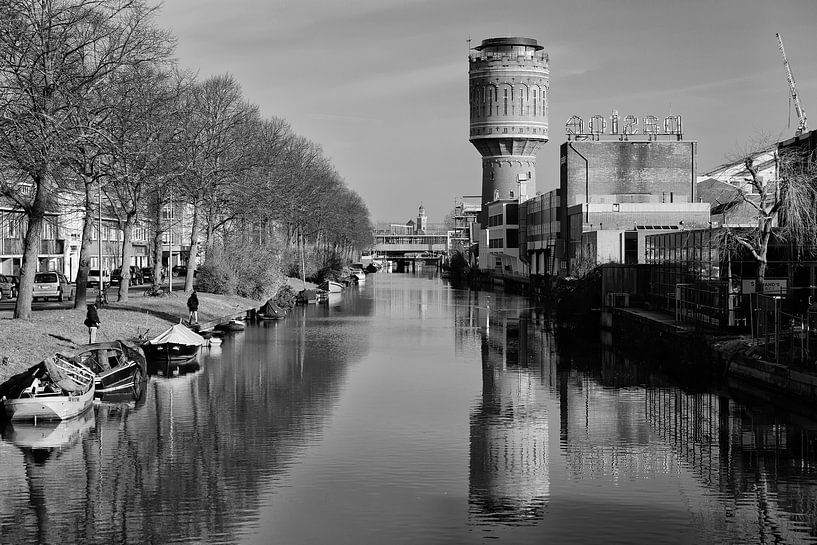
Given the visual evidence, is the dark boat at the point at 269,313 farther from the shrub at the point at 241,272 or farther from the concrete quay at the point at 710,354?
the concrete quay at the point at 710,354

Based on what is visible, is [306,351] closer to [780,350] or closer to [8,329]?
[8,329]

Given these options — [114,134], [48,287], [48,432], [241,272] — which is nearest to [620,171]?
[241,272]

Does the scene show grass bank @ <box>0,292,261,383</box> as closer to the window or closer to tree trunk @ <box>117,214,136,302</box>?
tree trunk @ <box>117,214,136,302</box>

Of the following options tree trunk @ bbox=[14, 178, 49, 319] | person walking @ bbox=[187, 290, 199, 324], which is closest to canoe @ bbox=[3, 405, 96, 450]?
tree trunk @ bbox=[14, 178, 49, 319]

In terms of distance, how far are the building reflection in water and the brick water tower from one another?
384ft

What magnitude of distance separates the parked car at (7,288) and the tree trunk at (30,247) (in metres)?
28.5

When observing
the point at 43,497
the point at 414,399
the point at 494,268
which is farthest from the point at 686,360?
the point at 494,268

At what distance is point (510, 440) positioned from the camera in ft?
97.4

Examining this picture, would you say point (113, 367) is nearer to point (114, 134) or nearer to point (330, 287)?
point (114, 134)

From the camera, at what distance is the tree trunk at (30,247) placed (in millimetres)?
40156

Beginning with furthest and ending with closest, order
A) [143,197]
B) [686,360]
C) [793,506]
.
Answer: [143,197] < [686,360] < [793,506]

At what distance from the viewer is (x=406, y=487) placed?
2367cm

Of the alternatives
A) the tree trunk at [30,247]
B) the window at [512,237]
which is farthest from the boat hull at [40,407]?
the window at [512,237]

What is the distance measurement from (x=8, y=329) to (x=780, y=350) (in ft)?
84.2
